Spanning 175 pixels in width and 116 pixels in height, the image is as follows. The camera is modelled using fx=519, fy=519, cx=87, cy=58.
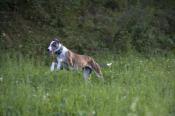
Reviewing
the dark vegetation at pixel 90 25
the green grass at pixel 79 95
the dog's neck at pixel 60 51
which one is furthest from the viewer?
the dark vegetation at pixel 90 25

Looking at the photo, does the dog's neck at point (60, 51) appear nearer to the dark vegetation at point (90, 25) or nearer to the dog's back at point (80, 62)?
the dog's back at point (80, 62)

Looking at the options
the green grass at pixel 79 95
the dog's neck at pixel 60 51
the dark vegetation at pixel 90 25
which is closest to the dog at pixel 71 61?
the dog's neck at pixel 60 51

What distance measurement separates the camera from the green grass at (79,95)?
8.30 metres

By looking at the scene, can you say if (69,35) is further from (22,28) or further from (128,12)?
(128,12)

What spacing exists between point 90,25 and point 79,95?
37.9 feet

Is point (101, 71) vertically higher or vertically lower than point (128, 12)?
lower

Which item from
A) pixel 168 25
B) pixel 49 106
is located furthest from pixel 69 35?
pixel 49 106

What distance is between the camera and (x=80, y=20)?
68.2ft

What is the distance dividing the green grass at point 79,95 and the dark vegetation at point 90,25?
19.3ft

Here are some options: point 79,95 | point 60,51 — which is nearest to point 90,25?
point 60,51

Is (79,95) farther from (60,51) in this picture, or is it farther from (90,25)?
(90,25)

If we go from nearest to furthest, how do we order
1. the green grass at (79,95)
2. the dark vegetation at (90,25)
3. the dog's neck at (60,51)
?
the green grass at (79,95), the dog's neck at (60,51), the dark vegetation at (90,25)

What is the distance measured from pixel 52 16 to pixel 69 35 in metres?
1.15

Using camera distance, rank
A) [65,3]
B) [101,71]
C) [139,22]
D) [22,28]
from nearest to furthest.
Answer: [101,71]
[22,28]
[65,3]
[139,22]
